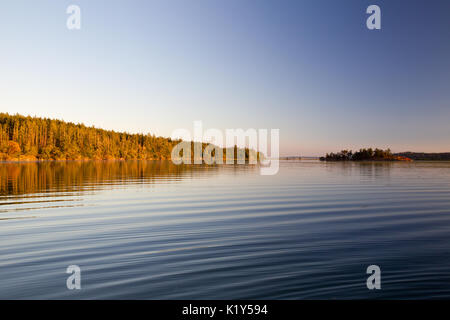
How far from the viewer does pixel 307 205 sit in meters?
25.0

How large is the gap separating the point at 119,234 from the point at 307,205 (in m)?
15.6

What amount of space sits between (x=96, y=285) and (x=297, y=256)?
727 centimetres

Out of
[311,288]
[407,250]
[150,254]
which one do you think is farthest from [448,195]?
[150,254]

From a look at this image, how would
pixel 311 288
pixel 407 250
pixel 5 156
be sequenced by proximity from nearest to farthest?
pixel 311 288 → pixel 407 250 → pixel 5 156

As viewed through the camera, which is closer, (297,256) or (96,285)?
(96,285)

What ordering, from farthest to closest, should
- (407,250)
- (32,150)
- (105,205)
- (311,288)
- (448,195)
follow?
1. (32,150)
2. (448,195)
3. (105,205)
4. (407,250)
5. (311,288)

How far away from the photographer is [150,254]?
1205cm

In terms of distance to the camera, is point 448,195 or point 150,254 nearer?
point 150,254

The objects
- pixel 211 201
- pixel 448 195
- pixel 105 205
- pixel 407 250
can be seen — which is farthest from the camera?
pixel 448 195
